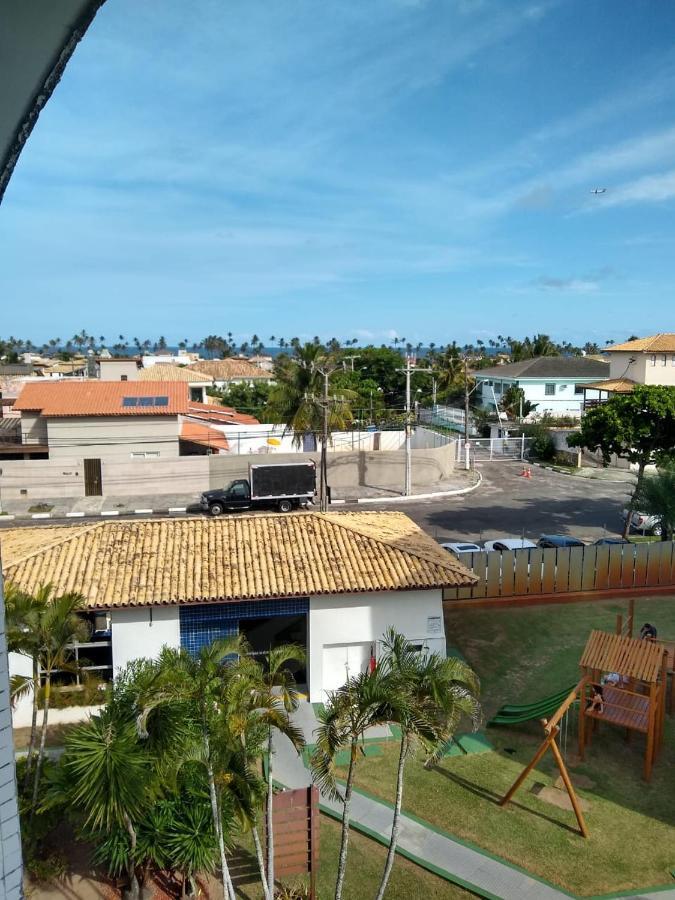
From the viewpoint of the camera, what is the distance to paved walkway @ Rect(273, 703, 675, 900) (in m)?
10.9

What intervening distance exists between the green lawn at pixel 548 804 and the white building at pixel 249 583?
266cm

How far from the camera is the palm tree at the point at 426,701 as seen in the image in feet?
28.2

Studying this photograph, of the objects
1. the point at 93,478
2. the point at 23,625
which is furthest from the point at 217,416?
the point at 23,625

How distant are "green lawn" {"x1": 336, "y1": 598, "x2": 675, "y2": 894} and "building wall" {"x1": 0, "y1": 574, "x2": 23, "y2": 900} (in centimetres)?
1114

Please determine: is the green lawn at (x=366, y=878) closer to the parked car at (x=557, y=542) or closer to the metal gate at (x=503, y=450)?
the parked car at (x=557, y=542)

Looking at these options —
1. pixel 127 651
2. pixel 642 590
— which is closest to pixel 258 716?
pixel 127 651

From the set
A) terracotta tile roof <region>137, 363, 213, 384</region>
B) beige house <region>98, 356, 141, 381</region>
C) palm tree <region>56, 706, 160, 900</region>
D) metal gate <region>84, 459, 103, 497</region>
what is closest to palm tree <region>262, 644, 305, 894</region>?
palm tree <region>56, 706, 160, 900</region>

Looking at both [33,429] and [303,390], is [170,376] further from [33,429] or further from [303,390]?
[303,390]

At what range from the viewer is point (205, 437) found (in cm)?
4509

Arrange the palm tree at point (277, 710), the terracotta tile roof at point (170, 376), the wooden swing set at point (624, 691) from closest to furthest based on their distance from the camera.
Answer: the palm tree at point (277, 710) → the wooden swing set at point (624, 691) → the terracotta tile roof at point (170, 376)

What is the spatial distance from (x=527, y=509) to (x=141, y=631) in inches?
1001

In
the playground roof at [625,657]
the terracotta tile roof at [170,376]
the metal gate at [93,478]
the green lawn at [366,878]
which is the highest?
the terracotta tile roof at [170,376]

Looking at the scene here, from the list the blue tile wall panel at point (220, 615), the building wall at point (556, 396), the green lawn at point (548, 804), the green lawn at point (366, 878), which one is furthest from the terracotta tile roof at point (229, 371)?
the green lawn at point (366, 878)

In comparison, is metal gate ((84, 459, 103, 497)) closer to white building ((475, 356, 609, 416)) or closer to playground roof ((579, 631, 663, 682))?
playground roof ((579, 631, 663, 682))
